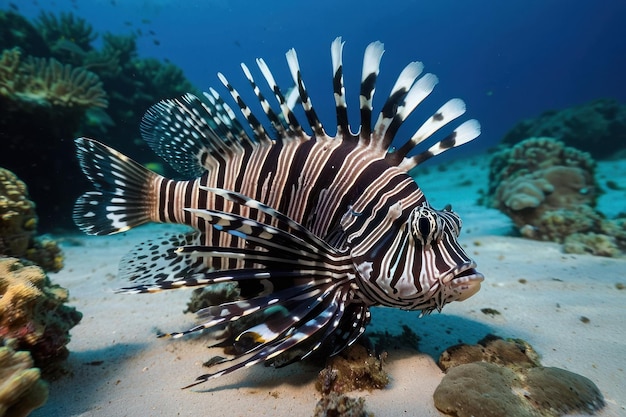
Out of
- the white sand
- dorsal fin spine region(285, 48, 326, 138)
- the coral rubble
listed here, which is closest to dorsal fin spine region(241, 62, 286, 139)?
dorsal fin spine region(285, 48, 326, 138)

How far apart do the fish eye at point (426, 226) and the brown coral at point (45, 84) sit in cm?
835

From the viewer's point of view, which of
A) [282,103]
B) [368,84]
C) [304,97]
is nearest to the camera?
[368,84]

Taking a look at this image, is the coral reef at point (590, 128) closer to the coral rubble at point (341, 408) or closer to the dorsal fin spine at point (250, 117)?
the dorsal fin spine at point (250, 117)

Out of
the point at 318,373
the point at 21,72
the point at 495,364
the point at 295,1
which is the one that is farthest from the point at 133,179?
the point at 295,1

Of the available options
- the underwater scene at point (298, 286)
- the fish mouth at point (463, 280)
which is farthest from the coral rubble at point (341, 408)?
the fish mouth at point (463, 280)

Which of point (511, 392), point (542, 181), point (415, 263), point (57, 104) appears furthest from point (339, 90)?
point (57, 104)

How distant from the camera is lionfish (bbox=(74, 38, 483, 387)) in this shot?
2.10 meters

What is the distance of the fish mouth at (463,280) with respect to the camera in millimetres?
2029

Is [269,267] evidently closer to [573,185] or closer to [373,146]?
[373,146]

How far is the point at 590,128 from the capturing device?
1791cm

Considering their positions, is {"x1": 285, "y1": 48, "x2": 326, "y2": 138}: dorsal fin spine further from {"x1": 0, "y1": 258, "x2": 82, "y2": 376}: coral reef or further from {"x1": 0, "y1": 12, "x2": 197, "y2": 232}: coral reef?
{"x1": 0, "y1": 12, "x2": 197, "y2": 232}: coral reef

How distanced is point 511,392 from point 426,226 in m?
1.20

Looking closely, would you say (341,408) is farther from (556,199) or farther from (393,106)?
(556,199)

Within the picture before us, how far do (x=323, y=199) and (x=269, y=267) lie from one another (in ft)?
2.30
